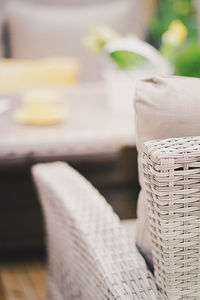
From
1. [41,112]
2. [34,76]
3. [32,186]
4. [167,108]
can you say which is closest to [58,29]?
[34,76]

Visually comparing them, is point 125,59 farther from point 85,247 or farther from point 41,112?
point 85,247

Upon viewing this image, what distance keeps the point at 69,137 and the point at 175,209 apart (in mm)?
926

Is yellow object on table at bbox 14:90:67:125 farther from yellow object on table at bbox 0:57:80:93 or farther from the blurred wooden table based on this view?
yellow object on table at bbox 0:57:80:93

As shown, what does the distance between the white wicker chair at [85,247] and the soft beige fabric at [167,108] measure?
0.67 ft

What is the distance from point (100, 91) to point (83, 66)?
1.02 metres

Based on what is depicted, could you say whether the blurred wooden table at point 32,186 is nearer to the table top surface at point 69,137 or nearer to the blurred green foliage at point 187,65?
the table top surface at point 69,137

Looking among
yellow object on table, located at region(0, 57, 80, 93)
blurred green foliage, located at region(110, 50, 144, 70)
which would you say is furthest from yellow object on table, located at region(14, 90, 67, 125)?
yellow object on table, located at region(0, 57, 80, 93)

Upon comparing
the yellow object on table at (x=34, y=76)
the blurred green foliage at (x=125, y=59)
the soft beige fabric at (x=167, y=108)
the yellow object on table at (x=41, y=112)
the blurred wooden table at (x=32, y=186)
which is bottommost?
the blurred wooden table at (x=32, y=186)

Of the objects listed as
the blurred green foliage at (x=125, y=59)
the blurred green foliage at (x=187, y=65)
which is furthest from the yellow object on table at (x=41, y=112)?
the blurred green foliage at (x=187, y=65)

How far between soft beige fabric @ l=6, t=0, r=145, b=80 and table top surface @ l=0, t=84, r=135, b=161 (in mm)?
1573

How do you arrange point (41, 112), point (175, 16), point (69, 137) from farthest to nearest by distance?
point (175, 16)
point (41, 112)
point (69, 137)

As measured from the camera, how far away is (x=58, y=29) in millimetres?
3346

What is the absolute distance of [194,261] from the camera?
0.74 metres

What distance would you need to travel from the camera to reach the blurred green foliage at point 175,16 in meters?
4.12
